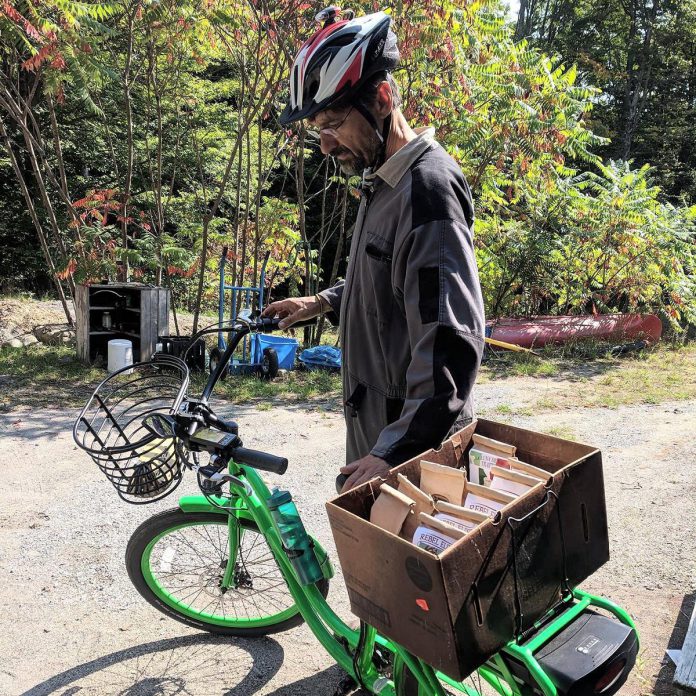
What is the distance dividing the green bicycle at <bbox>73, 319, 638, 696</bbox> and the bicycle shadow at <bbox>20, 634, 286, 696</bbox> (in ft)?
0.29

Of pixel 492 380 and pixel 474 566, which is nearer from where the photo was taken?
pixel 474 566

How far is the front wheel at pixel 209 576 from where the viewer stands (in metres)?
2.66

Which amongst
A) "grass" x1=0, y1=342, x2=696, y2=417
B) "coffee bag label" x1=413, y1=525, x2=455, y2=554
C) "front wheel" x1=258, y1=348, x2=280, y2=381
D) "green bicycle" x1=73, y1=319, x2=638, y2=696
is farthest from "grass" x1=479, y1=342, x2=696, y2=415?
"coffee bag label" x1=413, y1=525, x2=455, y2=554

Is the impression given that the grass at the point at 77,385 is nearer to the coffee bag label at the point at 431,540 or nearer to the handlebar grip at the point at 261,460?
the handlebar grip at the point at 261,460

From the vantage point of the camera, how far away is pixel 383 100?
73.8 inches

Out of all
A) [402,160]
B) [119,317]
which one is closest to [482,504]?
[402,160]

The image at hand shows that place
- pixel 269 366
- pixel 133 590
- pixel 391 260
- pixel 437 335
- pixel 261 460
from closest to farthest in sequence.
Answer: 1. pixel 437 335
2. pixel 391 260
3. pixel 261 460
4. pixel 133 590
5. pixel 269 366

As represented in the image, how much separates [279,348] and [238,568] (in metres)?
5.64

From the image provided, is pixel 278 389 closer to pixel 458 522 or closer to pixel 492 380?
pixel 492 380

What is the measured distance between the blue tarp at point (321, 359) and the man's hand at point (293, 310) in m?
5.86

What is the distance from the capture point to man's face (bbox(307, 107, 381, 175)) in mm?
1862

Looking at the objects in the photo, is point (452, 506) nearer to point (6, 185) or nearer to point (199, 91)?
point (199, 91)

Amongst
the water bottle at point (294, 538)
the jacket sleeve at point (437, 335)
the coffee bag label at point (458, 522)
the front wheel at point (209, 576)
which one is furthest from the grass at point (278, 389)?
the coffee bag label at point (458, 522)

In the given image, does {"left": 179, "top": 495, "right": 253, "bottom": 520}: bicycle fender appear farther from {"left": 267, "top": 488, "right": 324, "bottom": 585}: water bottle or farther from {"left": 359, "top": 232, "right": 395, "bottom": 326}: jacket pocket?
{"left": 359, "top": 232, "right": 395, "bottom": 326}: jacket pocket
